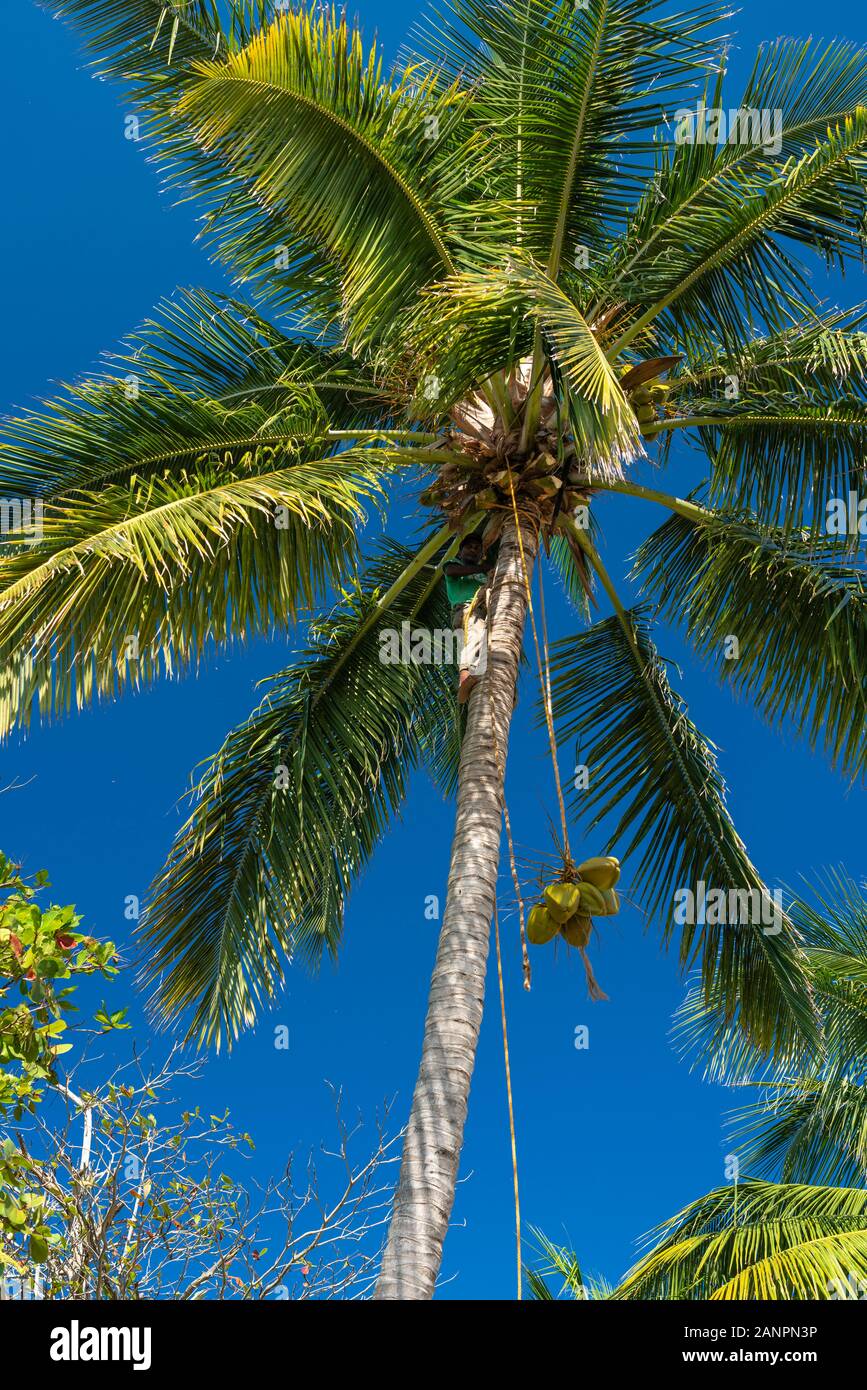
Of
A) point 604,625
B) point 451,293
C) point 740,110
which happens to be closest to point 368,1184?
point 604,625

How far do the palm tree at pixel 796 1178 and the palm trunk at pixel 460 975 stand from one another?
2.53 m

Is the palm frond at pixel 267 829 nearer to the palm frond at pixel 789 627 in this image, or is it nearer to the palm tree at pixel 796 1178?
the palm frond at pixel 789 627

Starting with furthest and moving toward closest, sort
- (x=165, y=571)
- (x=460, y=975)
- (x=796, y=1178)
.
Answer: (x=796, y=1178) < (x=165, y=571) < (x=460, y=975)

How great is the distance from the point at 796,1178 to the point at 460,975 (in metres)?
7.03

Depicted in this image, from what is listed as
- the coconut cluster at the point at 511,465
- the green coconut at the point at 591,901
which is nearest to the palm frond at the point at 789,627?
the coconut cluster at the point at 511,465

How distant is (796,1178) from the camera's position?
10703mm

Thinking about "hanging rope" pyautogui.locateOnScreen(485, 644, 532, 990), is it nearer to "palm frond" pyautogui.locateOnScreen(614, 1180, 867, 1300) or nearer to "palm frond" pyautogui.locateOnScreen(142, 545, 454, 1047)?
"palm frond" pyautogui.locateOnScreen(142, 545, 454, 1047)

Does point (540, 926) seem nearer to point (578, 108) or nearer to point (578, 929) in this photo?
point (578, 929)

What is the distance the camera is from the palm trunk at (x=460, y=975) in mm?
4316

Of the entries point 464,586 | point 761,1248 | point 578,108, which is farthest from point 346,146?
point 761,1248

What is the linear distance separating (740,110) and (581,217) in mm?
1073

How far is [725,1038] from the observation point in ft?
27.7

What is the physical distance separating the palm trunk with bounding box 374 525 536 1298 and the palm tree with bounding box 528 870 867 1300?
253cm

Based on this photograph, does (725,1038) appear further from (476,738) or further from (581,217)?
(581,217)
